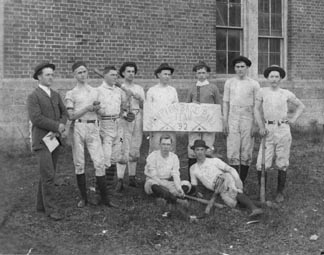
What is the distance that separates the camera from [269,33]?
12859mm

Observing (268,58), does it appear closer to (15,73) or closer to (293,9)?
(293,9)

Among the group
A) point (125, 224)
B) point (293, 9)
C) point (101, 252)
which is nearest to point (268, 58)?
point (293, 9)

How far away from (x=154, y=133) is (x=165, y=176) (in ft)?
2.99

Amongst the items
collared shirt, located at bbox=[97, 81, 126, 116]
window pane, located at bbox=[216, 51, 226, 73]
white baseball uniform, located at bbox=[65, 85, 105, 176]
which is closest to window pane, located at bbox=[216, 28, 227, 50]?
window pane, located at bbox=[216, 51, 226, 73]

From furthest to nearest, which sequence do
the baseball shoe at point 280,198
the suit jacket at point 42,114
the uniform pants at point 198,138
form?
the uniform pants at point 198,138 < the baseball shoe at point 280,198 < the suit jacket at point 42,114

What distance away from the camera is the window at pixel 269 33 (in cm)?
1280

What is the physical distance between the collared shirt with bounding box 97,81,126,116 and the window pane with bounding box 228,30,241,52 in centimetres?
616

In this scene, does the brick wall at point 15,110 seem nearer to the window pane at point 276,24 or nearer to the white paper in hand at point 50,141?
the white paper in hand at point 50,141

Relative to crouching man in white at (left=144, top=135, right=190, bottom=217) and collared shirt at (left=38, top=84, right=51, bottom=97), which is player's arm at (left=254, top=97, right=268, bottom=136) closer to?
crouching man in white at (left=144, top=135, right=190, bottom=217)

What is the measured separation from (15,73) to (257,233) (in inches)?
244

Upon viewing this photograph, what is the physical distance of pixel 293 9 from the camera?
12.8 meters

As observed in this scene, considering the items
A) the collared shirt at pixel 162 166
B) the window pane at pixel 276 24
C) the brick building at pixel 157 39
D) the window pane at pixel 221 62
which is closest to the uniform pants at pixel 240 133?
the collared shirt at pixel 162 166

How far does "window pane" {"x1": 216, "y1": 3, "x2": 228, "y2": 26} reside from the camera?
12.2 meters

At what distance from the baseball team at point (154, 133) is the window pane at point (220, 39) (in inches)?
190
